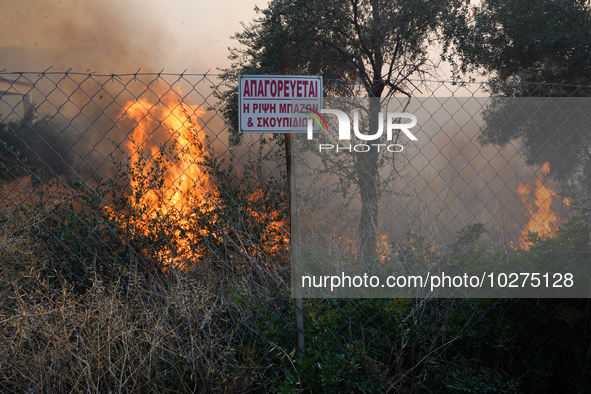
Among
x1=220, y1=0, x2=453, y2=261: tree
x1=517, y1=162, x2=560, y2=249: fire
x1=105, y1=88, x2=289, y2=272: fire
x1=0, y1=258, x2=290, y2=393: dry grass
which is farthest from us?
x1=220, y1=0, x2=453, y2=261: tree

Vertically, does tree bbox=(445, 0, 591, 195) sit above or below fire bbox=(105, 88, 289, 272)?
above

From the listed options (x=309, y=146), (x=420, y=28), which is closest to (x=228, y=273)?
(x=309, y=146)

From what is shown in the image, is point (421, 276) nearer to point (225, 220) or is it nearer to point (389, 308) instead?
point (389, 308)

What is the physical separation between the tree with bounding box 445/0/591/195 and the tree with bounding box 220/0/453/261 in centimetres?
68

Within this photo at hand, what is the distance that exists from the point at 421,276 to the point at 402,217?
1067 mm

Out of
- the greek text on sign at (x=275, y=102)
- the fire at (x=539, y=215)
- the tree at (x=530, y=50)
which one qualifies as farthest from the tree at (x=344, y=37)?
the greek text on sign at (x=275, y=102)

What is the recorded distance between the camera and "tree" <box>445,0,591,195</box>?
9.62 m

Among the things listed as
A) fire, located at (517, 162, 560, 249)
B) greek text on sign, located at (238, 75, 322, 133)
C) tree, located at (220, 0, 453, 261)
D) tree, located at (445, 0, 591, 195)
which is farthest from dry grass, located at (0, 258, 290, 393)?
tree, located at (445, 0, 591, 195)

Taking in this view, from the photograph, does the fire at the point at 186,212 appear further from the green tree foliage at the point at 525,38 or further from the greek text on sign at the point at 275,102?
the green tree foliage at the point at 525,38

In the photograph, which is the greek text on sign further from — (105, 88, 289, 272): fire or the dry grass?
(105, 88, 289, 272): fire

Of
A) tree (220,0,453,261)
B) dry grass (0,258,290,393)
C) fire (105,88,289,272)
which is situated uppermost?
tree (220,0,453,261)

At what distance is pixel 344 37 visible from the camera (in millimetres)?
9461

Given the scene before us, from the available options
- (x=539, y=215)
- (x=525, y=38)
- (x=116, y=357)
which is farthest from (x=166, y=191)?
(x=525, y=38)

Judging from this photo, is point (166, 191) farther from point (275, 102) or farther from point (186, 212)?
point (275, 102)
